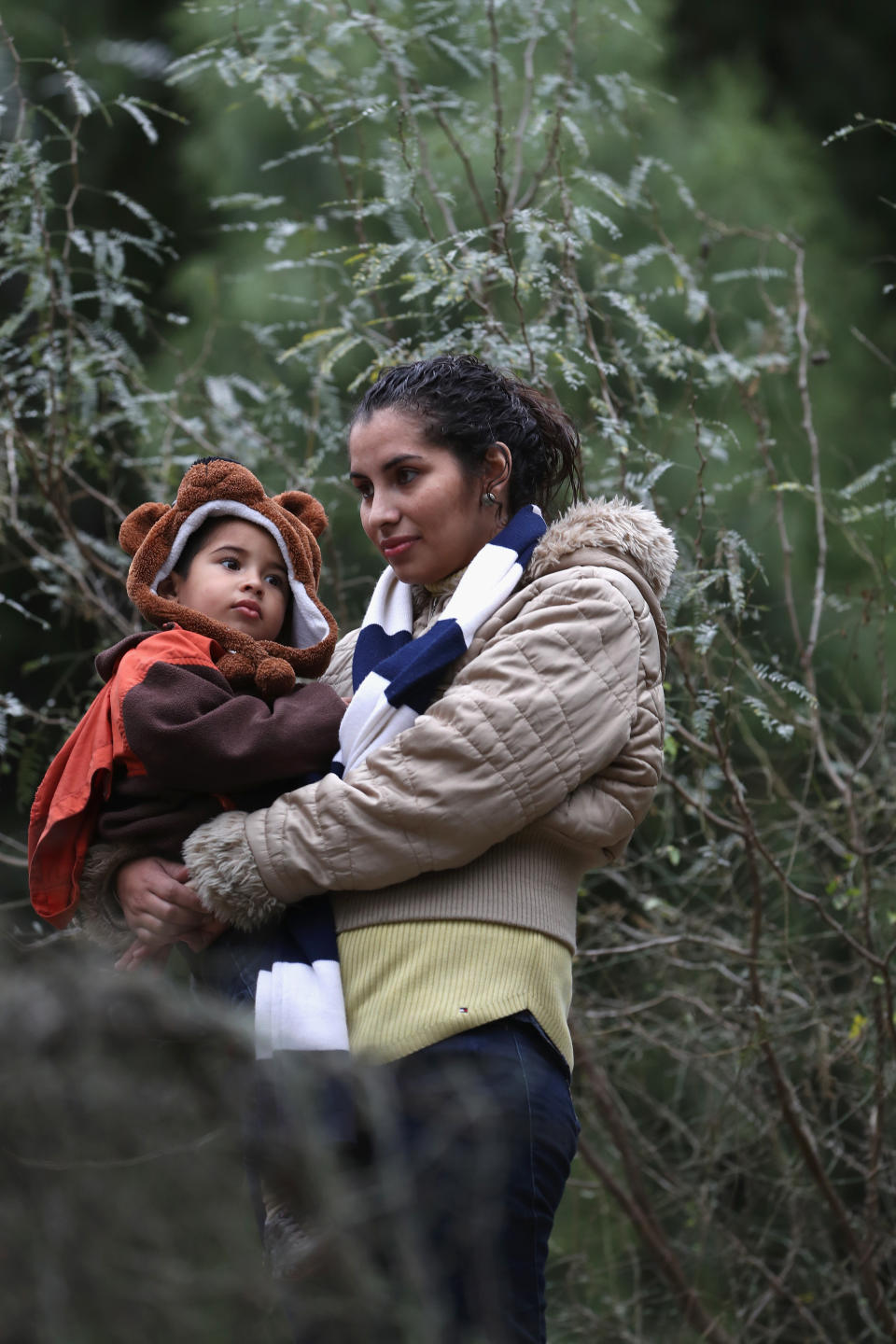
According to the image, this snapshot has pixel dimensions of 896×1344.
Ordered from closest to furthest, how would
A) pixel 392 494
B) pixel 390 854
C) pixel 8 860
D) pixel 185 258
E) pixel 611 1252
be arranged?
pixel 390 854
pixel 392 494
pixel 8 860
pixel 611 1252
pixel 185 258

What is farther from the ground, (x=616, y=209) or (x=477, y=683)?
(x=477, y=683)

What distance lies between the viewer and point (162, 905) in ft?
5.42

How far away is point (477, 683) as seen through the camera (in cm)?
163

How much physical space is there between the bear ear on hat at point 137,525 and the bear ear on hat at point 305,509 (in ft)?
0.64

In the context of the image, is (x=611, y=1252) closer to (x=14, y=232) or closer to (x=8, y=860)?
(x=8, y=860)

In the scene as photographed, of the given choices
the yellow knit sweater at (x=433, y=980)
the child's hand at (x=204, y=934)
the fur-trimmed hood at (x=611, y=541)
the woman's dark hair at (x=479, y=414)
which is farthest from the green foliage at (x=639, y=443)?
the child's hand at (x=204, y=934)

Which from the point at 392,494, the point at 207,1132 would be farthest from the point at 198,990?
the point at 207,1132

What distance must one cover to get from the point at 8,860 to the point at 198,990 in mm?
1683

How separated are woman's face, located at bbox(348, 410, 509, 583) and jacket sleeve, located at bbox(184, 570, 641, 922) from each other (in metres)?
0.26

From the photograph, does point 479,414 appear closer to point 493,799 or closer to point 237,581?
point 237,581

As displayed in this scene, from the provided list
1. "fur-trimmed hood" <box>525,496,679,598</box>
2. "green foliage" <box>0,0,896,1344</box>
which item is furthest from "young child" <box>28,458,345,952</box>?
"green foliage" <box>0,0,896,1344</box>

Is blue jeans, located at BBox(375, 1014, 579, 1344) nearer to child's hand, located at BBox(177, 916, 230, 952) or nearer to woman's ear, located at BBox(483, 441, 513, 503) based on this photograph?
child's hand, located at BBox(177, 916, 230, 952)

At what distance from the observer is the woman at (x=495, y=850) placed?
1.55 m

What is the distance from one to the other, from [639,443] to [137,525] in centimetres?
132
